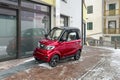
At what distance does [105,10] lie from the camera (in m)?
31.8

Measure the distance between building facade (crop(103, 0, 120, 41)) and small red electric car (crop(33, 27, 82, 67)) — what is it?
2106 cm

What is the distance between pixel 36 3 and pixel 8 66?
15.2 ft

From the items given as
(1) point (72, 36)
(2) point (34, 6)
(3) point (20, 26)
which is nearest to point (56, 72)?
(1) point (72, 36)

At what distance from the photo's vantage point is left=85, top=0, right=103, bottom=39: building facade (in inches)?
1271

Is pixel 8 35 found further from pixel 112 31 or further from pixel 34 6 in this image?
pixel 112 31

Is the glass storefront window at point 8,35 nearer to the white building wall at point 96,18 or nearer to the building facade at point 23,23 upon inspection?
the building facade at point 23,23

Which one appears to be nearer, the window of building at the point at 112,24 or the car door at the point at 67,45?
the car door at the point at 67,45

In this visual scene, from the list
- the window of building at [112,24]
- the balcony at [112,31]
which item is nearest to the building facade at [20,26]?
the balcony at [112,31]

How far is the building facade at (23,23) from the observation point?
9750 millimetres

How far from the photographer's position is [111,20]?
31.3 metres

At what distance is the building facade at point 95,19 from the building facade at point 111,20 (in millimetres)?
790

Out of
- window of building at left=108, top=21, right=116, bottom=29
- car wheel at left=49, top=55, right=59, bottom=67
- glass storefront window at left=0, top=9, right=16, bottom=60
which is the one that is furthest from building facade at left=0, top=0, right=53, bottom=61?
window of building at left=108, top=21, right=116, bottom=29

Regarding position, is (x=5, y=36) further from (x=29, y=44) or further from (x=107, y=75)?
(x=107, y=75)

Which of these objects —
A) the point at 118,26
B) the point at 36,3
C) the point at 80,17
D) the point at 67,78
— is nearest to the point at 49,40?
the point at 67,78
